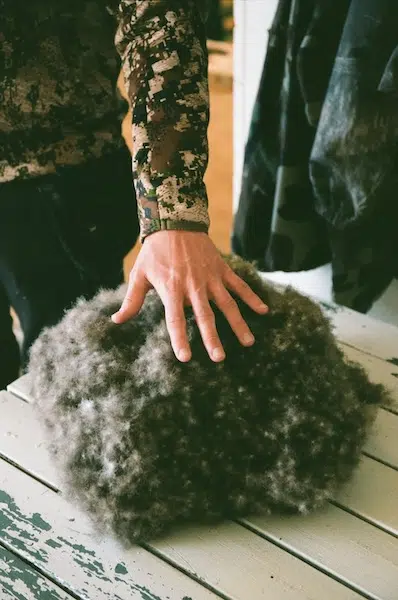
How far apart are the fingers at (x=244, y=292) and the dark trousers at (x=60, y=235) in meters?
0.30

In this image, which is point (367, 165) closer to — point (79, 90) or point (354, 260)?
point (354, 260)

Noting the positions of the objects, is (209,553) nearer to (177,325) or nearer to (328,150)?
(177,325)

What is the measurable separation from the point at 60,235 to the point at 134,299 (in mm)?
248

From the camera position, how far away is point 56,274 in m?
0.87

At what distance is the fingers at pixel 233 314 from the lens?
638 mm

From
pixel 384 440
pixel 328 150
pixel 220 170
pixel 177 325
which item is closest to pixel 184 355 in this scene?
pixel 177 325

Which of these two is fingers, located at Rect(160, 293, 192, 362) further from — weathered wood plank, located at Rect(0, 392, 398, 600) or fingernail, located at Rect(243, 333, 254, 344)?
weathered wood plank, located at Rect(0, 392, 398, 600)

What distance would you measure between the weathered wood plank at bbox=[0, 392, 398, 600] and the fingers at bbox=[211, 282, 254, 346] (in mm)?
212

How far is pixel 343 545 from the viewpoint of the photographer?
637 mm

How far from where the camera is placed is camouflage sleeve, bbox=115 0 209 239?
0.67 meters

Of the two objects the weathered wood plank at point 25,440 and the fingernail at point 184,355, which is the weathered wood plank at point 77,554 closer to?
the weathered wood plank at point 25,440

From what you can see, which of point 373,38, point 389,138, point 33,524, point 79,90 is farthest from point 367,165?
point 33,524

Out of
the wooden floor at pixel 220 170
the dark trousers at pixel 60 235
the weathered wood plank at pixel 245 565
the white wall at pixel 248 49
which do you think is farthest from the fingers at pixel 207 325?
the wooden floor at pixel 220 170

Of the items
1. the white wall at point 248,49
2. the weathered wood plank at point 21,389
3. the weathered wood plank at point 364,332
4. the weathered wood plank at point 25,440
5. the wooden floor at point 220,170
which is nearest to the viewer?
the weathered wood plank at point 25,440
